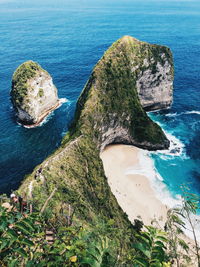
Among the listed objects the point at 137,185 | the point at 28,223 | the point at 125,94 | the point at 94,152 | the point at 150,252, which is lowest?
the point at 137,185

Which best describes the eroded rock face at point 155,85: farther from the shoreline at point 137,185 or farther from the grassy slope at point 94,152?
the shoreline at point 137,185

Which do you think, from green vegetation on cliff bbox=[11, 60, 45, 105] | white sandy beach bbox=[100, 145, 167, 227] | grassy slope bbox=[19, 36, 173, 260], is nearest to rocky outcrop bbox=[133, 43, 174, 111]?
grassy slope bbox=[19, 36, 173, 260]

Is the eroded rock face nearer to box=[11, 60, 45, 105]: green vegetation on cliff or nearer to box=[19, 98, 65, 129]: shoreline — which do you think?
box=[19, 98, 65, 129]: shoreline

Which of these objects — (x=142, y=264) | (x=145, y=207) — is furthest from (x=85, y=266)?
(x=145, y=207)

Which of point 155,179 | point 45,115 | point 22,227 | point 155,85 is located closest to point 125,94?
point 155,85

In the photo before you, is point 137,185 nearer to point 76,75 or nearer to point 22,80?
point 22,80

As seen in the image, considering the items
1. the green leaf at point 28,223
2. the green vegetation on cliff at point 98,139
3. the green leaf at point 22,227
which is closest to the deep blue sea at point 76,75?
the green vegetation on cliff at point 98,139

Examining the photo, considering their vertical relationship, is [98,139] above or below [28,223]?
below
